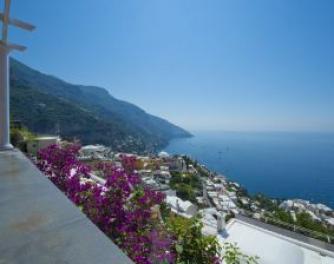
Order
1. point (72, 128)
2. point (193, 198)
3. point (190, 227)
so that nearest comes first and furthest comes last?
point (190, 227)
point (193, 198)
point (72, 128)

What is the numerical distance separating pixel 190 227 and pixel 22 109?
4848cm

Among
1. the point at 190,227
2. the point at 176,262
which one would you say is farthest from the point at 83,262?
the point at 190,227

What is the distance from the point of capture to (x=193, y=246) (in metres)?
1.85

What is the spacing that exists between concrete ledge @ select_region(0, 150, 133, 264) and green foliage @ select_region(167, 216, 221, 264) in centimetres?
107

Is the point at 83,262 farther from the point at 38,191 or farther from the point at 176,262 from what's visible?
the point at 176,262

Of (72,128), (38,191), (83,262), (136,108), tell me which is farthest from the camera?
(136,108)

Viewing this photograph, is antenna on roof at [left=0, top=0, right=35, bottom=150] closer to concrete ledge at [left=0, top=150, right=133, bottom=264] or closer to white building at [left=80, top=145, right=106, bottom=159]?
white building at [left=80, top=145, right=106, bottom=159]

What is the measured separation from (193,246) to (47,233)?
133 centimetres

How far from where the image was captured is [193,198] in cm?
2097

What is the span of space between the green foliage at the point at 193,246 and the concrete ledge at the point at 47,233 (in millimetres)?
1075

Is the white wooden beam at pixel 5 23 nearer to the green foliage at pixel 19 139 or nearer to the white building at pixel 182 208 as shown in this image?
the green foliage at pixel 19 139

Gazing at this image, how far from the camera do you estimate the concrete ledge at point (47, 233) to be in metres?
0.73

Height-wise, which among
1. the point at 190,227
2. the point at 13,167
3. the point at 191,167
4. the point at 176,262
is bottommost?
the point at 191,167

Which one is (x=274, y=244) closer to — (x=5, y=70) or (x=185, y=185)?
(x=5, y=70)
